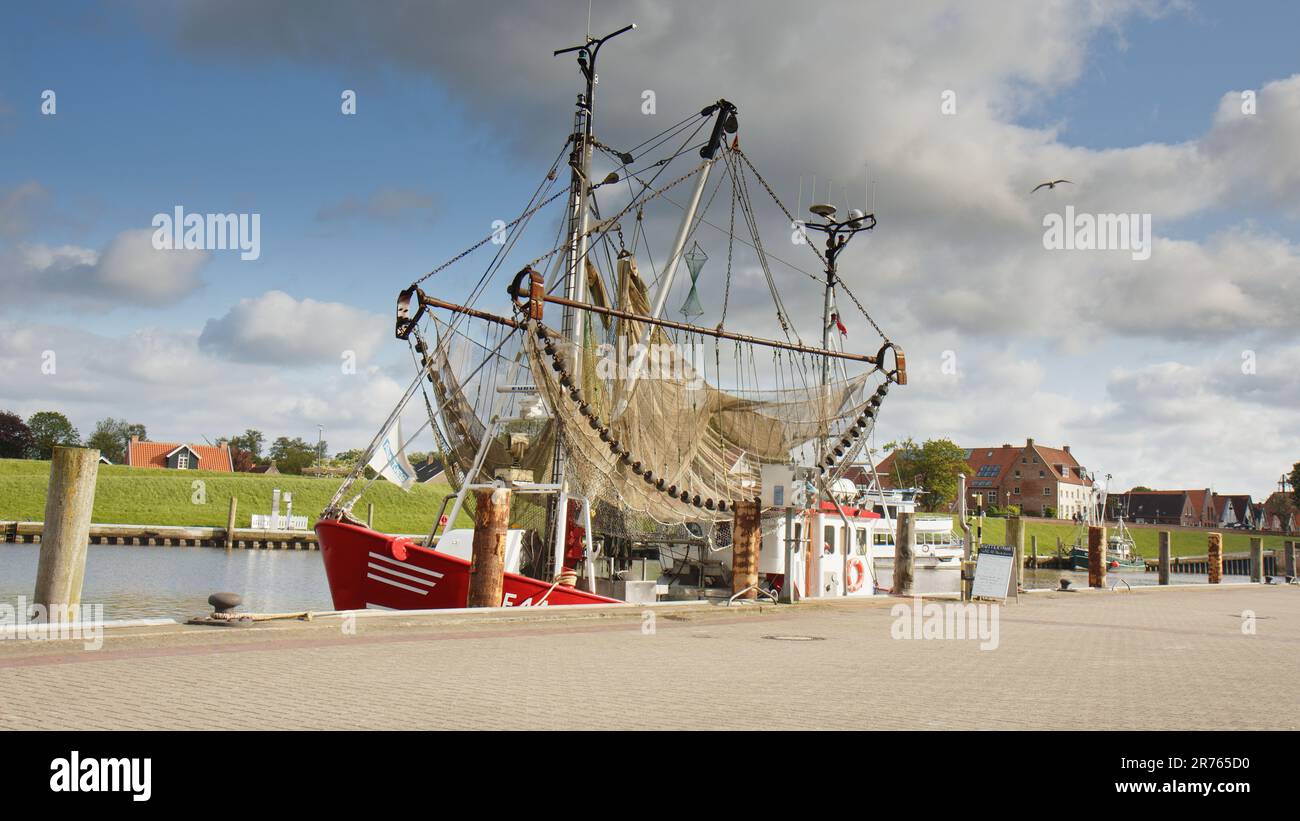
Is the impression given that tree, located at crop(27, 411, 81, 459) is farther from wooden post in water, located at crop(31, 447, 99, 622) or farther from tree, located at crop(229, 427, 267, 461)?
wooden post in water, located at crop(31, 447, 99, 622)

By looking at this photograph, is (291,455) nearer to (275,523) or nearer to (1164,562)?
(275,523)

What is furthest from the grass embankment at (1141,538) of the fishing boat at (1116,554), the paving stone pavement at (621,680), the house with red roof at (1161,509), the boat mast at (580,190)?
the paving stone pavement at (621,680)

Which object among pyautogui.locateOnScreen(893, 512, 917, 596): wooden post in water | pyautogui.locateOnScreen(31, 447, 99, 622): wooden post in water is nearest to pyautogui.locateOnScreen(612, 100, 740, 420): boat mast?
pyautogui.locateOnScreen(893, 512, 917, 596): wooden post in water

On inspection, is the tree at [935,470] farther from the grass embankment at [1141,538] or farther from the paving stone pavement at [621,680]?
the paving stone pavement at [621,680]

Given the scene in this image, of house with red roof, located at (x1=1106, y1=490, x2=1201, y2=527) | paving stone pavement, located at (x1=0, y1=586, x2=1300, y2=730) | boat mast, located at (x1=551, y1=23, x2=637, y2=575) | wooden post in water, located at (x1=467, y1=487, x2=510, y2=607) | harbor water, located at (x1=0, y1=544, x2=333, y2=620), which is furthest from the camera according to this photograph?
house with red roof, located at (x1=1106, y1=490, x2=1201, y2=527)

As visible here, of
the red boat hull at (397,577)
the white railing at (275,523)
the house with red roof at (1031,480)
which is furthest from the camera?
the house with red roof at (1031,480)

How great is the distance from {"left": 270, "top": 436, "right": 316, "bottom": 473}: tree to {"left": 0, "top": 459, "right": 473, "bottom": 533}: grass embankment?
5646cm

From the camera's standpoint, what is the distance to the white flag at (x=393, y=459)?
61.3 feet

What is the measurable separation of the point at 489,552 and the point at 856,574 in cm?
1397

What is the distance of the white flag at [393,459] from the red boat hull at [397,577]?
1.13 m

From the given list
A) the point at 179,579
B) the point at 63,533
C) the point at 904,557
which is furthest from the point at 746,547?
the point at 179,579

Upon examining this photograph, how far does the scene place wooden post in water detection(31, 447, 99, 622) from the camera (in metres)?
11.0

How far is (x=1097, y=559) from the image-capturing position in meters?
35.6
